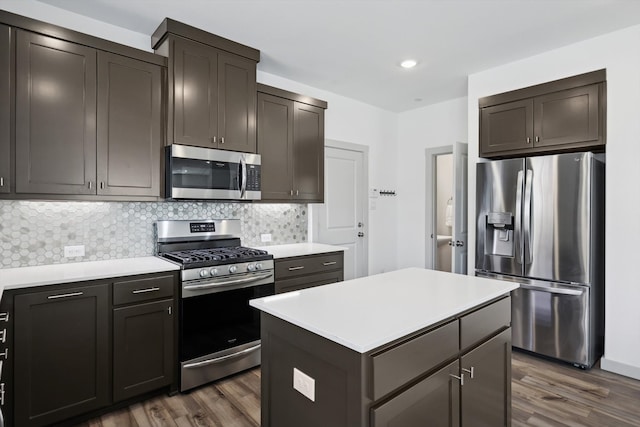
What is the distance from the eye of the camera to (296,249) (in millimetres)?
3656

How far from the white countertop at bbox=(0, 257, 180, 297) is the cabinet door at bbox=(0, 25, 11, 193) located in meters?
0.53

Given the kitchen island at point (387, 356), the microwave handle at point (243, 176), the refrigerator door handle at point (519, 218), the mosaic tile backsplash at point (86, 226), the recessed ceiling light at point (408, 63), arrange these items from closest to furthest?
the kitchen island at point (387, 356) → the mosaic tile backsplash at point (86, 226) → the microwave handle at point (243, 176) → the refrigerator door handle at point (519, 218) → the recessed ceiling light at point (408, 63)

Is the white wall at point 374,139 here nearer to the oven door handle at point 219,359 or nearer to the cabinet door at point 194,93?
the cabinet door at point 194,93

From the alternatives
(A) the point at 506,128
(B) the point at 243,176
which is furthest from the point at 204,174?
(A) the point at 506,128

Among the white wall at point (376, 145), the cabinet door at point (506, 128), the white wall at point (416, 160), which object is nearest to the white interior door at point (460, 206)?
the cabinet door at point (506, 128)

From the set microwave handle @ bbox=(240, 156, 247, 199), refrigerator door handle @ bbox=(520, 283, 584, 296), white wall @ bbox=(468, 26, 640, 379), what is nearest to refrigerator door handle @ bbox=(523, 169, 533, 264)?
refrigerator door handle @ bbox=(520, 283, 584, 296)

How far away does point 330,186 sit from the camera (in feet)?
14.8

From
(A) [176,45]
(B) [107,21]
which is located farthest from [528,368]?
(B) [107,21]

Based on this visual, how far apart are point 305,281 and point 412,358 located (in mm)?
2058

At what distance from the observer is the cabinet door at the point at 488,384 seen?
1.70 m

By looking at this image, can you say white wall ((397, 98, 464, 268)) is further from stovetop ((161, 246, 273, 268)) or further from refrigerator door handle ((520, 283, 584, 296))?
stovetop ((161, 246, 273, 268))

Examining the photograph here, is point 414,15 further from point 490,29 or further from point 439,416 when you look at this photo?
point 439,416

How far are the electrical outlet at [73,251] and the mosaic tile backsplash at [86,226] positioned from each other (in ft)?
0.08

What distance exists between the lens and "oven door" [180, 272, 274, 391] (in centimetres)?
260
